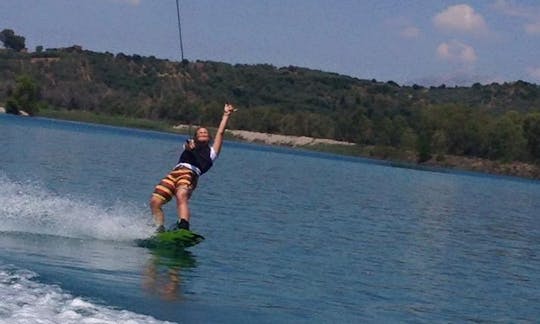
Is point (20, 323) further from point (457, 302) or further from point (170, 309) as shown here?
point (457, 302)

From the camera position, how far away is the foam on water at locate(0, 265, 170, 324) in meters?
10.7

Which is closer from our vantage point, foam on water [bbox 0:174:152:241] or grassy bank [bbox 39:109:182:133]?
foam on water [bbox 0:174:152:241]

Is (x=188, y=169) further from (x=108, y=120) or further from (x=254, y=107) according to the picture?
(x=254, y=107)

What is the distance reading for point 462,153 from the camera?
138 metres

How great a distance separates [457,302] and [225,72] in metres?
184

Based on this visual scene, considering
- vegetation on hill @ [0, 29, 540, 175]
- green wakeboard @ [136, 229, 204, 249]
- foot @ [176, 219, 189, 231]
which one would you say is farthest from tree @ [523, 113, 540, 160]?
green wakeboard @ [136, 229, 204, 249]

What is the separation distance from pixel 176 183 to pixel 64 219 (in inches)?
82.8

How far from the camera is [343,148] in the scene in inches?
5709

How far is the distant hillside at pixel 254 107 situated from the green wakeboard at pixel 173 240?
308ft

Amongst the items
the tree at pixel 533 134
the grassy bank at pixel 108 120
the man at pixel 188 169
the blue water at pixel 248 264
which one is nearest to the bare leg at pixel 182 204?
the man at pixel 188 169

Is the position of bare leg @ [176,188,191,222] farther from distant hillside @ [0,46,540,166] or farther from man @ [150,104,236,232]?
distant hillside @ [0,46,540,166]

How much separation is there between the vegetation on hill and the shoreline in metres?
0.90

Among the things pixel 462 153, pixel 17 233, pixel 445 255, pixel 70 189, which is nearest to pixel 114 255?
pixel 17 233

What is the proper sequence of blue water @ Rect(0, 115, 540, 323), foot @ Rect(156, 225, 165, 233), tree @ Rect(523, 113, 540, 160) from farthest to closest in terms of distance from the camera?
tree @ Rect(523, 113, 540, 160) → foot @ Rect(156, 225, 165, 233) → blue water @ Rect(0, 115, 540, 323)
